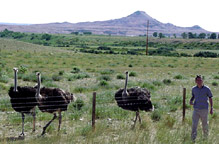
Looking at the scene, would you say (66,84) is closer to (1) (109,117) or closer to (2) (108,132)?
(1) (109,117)

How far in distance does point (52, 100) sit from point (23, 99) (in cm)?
75

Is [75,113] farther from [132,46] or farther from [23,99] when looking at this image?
[132,46]

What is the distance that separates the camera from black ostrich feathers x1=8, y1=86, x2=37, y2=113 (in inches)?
356

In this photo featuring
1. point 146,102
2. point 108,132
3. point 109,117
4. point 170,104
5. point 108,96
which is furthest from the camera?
point 108,96

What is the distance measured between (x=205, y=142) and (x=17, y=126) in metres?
5.07

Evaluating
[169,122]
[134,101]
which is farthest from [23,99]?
[169,122]

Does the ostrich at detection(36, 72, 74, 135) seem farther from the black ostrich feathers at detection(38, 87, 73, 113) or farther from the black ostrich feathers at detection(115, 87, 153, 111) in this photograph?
the black ostrich feathers at detection(115, 87, 153, 111)

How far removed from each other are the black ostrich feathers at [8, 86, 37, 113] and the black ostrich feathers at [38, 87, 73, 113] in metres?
0.24

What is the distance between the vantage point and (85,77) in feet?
71.7

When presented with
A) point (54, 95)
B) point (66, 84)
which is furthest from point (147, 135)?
point (66, 84)

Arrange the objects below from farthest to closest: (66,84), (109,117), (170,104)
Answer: (66,84) → (170,104) → (109,117)

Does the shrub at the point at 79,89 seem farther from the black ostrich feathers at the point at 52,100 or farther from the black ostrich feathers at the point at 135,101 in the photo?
the black ostrich feathers at the point at 52,100

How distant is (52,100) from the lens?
9281 mm

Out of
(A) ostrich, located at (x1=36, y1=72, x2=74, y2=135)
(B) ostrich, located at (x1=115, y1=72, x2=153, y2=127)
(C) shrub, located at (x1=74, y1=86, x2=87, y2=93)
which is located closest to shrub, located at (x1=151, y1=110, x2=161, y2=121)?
(B) ostrich, located at (x1=115, y1=72, x2=153, y2=127)
